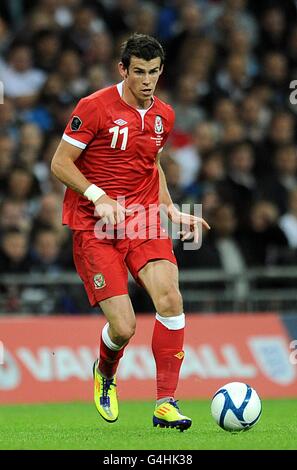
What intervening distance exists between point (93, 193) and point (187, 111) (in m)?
8.29

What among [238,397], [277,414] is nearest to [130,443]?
[238,397]

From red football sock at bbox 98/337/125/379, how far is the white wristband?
1.17 metres

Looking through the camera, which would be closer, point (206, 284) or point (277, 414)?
point (277, 414)

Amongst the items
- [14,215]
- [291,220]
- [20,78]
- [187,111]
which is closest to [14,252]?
[14,215]

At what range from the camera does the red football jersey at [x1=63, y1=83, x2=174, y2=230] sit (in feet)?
27.8

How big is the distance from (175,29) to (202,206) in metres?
4.13

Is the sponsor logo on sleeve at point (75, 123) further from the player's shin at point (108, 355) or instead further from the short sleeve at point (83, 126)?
the player's shin at point (108, 355)

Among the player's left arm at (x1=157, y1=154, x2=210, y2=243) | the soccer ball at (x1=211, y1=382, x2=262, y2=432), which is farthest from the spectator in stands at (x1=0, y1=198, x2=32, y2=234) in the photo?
the soccer ball at (x1=211, y1=382, x2=262, y2=432)

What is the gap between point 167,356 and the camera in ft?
27.5

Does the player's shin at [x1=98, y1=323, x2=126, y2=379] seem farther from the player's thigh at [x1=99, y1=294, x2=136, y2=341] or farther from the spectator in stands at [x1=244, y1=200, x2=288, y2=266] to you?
the spectator in stands at [x1=244, y1=200, x2=288, y2=266]

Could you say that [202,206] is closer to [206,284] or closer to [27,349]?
[206,284]

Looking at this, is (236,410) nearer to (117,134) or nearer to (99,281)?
(99,281)

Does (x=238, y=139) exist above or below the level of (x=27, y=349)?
above

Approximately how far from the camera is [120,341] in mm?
8555
